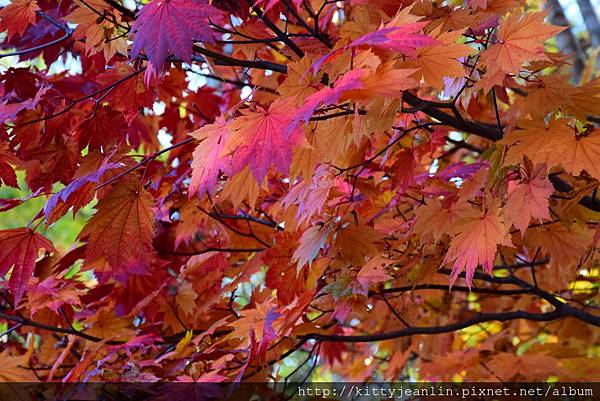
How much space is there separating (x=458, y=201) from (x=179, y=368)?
860 mm

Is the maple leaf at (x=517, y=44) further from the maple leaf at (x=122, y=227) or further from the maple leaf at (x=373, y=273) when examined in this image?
the maple leaf at (x=122, y=227)

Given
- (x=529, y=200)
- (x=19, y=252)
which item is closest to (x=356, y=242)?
(x=529, y=200)

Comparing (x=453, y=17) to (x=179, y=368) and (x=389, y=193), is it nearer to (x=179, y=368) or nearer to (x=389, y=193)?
(x=389, y=193)

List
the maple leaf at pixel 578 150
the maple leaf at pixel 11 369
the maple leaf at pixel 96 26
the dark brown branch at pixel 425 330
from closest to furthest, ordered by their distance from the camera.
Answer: the maple leaf at pixel 578 150, the maple leaf at pixel 96 26, the dark brown branch at pixel 425 330, the maple leaf at pixel 11 369

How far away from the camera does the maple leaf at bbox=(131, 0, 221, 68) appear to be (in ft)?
3.72

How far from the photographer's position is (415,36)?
1.09 metres

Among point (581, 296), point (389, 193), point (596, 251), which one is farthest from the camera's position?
point (581, 296)

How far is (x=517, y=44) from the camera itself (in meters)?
1.32

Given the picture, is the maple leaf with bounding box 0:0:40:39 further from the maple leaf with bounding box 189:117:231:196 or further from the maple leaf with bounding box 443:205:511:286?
the maple leaf with bounding box 443:205:511:286

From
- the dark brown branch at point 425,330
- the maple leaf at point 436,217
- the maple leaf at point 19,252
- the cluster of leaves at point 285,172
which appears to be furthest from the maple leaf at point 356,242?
the maple leaf at point 19,252

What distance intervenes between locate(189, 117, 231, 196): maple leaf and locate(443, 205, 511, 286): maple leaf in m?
0.58

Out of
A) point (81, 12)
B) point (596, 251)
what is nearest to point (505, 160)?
point (596, 251)

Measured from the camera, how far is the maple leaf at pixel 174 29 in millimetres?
1134

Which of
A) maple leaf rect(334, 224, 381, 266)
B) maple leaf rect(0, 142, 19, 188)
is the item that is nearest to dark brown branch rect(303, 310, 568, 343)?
maple leaf rect(334, 224, 381, 266)
